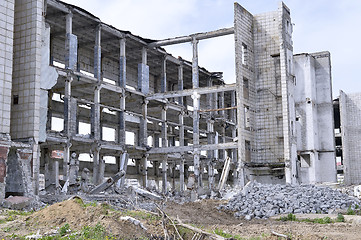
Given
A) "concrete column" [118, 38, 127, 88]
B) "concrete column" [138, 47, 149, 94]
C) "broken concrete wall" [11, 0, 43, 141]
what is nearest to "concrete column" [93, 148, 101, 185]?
"concrete column" [118, 38, 127, 88]

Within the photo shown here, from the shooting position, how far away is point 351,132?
44.2m

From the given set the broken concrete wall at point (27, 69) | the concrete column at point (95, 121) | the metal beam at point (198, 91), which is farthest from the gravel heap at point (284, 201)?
the concrete column at point (95, 121)

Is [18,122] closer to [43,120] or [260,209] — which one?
[43,120]

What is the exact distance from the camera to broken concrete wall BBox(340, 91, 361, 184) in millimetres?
43438

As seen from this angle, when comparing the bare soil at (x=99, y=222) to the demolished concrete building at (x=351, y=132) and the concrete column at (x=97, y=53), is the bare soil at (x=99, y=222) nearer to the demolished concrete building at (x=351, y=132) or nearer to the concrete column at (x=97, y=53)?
the concrete column at (x=97, y=53)

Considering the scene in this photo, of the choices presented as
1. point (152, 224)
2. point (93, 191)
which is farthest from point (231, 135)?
point (152, 224)

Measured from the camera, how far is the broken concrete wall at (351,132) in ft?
143

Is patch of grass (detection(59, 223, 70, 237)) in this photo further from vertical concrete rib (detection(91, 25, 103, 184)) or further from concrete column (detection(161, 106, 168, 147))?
concrete column (detection(161, 106, 168, 147))

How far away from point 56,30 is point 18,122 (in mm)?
12491

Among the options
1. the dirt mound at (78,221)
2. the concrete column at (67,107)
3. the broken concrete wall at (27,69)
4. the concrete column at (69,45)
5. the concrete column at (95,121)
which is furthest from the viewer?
the concrete column at (95,121)

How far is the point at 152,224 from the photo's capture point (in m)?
11.2

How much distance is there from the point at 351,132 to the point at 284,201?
27.5m

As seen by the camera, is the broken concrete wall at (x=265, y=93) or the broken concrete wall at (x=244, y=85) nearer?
the broken concrete wall at (x=244, y=85)

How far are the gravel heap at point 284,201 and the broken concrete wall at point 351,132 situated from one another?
23.7 m
